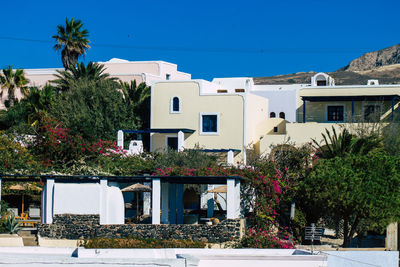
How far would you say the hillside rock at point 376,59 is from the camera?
132750mm

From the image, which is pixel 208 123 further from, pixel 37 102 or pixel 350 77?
pixel 350 77

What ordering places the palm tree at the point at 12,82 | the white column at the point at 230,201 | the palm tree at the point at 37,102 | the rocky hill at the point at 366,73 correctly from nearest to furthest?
the white column at the point at 230,201 < the palm tree at the point at 37,102 < the palm tree at the point at 12,82 < the rocky hill at the point at 366,73

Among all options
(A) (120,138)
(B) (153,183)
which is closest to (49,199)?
(B) (153,183)

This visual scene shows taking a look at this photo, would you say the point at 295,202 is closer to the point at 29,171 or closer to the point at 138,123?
the point at 29,171

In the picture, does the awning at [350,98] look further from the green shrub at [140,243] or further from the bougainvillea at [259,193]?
the green shrub at [140,243]

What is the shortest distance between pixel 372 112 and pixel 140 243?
940 inches

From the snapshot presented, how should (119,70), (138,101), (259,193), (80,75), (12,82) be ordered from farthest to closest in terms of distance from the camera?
(119,70) < (12,82) < (80,75) < (138,101) < (259,193)

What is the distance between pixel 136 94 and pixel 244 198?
2275 cm

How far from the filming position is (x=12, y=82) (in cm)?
5341

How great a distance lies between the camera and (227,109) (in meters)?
41.8

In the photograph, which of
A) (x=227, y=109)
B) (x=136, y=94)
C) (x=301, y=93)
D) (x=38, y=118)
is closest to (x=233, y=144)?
(x=227, y=109)

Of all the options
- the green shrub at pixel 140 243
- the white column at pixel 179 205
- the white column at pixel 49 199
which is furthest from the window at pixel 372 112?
the white column at pixel 49 199

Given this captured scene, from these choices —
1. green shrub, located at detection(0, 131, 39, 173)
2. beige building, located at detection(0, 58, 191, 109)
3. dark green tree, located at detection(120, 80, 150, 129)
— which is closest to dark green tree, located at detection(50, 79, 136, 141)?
dark green tree, located at detection(120, 80, 150, 129)

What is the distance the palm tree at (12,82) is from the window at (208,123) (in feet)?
56.9
